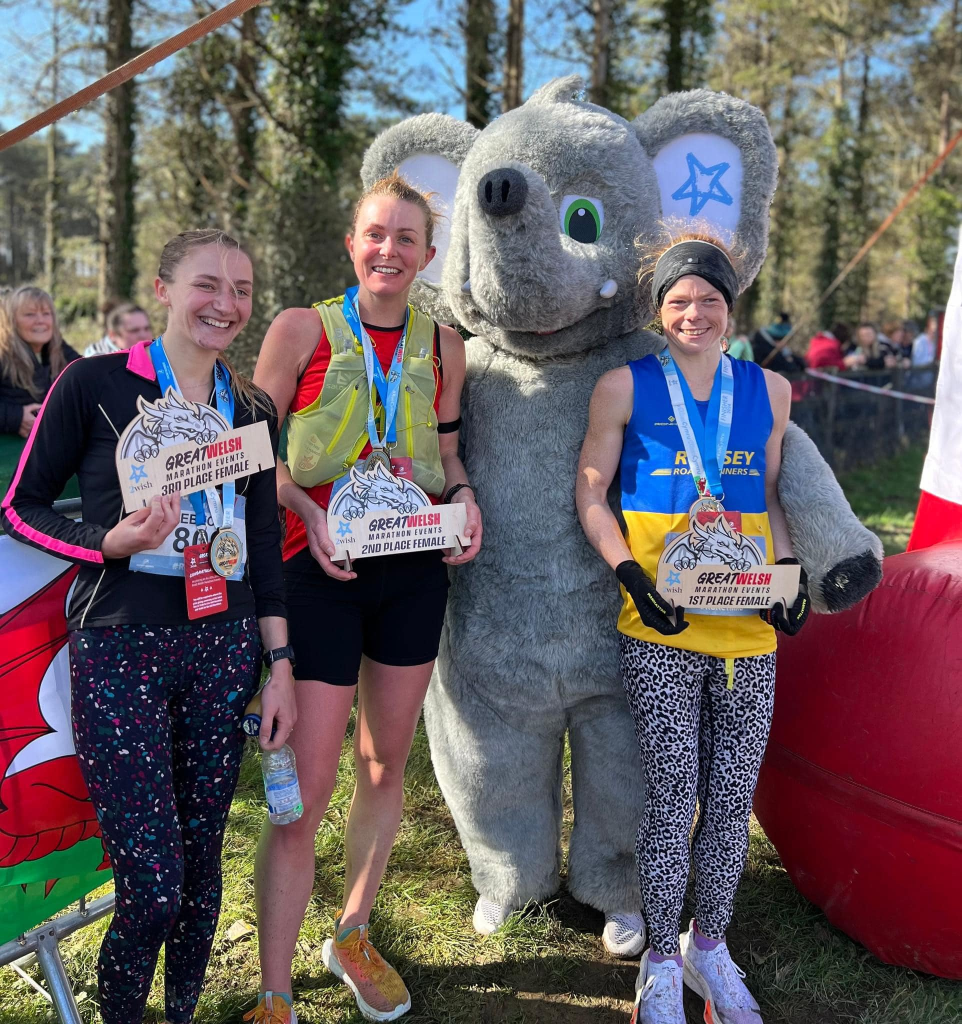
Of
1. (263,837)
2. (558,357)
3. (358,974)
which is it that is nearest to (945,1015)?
(358,974)

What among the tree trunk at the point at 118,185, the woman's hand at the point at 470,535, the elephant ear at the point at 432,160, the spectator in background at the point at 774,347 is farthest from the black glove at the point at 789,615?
the tree trunk at the point at 118,185

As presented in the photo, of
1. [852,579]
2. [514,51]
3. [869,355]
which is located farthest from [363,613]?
[869,355]

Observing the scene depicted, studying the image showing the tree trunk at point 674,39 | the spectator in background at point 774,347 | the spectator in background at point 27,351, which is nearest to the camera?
the spectator in background at point 27,351

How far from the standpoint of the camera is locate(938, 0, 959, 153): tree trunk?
21344 millimetres

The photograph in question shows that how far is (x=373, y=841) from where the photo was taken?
8.27ft

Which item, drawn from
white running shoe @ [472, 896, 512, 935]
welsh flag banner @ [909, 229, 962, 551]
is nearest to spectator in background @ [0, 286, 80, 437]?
white running shoe @ [472, 896, 512, 935]

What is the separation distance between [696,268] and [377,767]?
4.94 ft

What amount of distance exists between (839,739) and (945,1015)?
0.76m

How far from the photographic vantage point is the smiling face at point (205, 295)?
1912 mm

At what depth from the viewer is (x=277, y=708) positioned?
2027 millimetres

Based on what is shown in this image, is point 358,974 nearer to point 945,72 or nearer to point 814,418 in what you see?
point 814,418

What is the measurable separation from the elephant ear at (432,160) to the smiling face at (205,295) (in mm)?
1082

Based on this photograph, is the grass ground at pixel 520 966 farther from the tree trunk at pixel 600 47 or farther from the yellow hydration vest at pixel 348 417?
the tree trunk at pixel 600 47

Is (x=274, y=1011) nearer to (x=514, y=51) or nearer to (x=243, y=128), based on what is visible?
(x=514, y=51)
